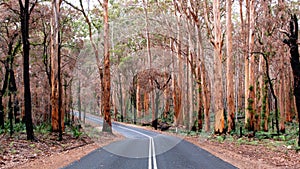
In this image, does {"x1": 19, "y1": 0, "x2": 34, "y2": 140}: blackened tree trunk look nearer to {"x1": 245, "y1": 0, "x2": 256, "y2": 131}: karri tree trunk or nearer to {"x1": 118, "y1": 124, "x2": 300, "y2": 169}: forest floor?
{"x1": 118, "y1": 124, "x2": 300, "y2": 169}: forest floor

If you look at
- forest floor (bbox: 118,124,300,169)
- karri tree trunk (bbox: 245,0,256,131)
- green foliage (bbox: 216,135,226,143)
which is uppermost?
karri tree trunk (bbox: 245,0,256,131)

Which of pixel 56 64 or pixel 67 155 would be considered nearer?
pixel 67 155

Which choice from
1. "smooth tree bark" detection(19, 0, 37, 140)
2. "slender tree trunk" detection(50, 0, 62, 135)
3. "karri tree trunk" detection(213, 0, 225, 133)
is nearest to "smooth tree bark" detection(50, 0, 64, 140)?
"slender tree trunk" detection(50, 0, 62, 135)

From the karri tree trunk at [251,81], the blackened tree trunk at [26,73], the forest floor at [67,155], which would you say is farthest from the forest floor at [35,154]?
the karri tree trunk at [251,81]

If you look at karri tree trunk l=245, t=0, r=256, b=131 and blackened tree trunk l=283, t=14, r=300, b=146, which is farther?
karri tree trunk l=245, t=0, r=256, b=131

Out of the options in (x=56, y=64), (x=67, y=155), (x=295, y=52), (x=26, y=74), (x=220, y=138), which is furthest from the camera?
(x=220, y=138)

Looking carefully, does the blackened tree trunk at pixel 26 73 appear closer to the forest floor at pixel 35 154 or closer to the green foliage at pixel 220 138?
the forest floor at pixel 35 154

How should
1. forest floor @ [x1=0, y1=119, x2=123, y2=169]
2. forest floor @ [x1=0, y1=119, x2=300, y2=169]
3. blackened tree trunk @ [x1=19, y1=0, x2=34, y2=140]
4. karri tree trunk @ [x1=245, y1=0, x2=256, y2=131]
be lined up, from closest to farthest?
1. forest floor @ [x1=0, y1=119, x2=123, y2=169]
2. forest floor @ [x1=0, y1=119, x2=300, y2=169]
3. blackened tree trunk @ [x1=19, y1=0, x2=34, y2=140]
4. karri tree trunk @ [x1=245, y1=0, x2=256, y2=131]

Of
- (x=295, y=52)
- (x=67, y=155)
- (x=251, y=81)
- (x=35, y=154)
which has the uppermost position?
(x=295, y=52)

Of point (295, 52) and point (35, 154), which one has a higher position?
Result: point (295, 52)

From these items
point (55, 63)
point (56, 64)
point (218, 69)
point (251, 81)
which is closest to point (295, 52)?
point (218, 69)

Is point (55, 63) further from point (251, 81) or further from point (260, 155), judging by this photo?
point (251, 81)

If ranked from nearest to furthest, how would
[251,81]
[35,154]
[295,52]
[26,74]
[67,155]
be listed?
[35,154], [67,155], [295,52], [26,74], [251,81]

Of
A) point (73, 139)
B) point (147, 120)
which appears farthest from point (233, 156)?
point (147, 120)
